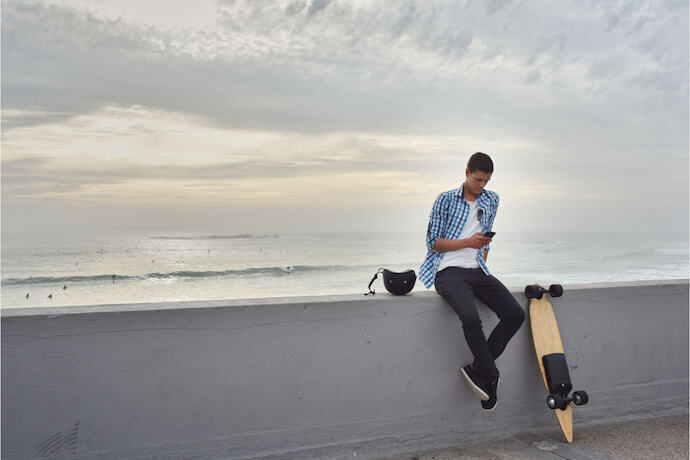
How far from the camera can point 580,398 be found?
3344 millimetres

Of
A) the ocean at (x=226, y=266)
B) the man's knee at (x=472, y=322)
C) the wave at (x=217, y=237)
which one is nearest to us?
the man's knee at (x=472, y=322)

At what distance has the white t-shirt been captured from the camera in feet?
11.3

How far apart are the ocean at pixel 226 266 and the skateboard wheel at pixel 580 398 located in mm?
15625

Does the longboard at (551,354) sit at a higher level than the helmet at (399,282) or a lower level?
lower

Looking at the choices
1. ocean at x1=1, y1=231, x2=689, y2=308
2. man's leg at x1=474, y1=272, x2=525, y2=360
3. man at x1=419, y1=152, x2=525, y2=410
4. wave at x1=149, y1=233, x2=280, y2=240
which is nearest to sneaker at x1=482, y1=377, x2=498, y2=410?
man at x1=419, y1=152, x2=525, y2=410

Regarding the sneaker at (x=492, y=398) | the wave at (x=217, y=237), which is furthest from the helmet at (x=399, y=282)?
the wave at (x=217, y=237)

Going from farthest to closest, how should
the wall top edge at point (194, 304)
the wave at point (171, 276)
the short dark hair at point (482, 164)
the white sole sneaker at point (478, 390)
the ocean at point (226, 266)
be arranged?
the wave at point (171, 276)
the ocean at point (226, 266)
the short dark hair at point (482, 164)
the white sole sneaker at point (478, 390)
the wall top edge at point (194, 304)

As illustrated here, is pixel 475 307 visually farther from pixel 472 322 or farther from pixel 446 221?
pixel 446 221

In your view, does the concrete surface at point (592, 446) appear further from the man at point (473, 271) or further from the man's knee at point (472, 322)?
the man's knee at point (472, 322)

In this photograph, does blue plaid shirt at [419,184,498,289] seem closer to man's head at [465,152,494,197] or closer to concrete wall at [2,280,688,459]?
man's head at [465,152,494,197]

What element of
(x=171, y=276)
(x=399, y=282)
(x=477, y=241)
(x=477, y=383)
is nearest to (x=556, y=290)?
(x=477, y=241)

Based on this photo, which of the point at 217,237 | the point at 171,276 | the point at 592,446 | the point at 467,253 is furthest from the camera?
the point at 217,237

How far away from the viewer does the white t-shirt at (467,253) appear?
3455 mm

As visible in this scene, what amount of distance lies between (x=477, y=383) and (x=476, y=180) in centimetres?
126
